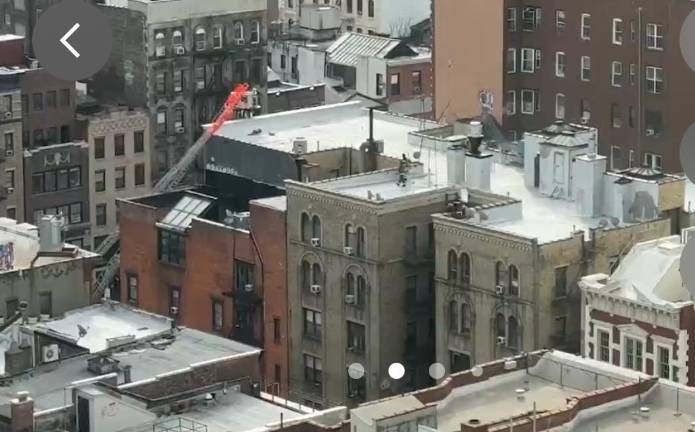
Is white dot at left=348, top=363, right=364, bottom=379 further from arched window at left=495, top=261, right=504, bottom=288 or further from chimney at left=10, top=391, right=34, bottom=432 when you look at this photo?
chimney at left=10, top=391, right=34, bottom=432

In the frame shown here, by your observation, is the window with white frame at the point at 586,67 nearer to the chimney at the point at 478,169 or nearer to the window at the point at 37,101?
the window at the point at 37,101

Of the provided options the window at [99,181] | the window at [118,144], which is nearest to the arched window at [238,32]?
the window at [118,144]

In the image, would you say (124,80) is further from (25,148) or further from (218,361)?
(218,361)

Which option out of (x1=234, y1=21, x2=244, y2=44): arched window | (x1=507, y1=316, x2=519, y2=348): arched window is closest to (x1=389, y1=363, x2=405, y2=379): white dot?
(x1=507, y1=316, x2=519, y2=348): arched window

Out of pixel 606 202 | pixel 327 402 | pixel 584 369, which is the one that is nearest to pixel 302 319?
pixel 327 402

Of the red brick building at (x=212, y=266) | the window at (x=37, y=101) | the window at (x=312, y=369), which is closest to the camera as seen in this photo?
the window at (x=312, y=369)

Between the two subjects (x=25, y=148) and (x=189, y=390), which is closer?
(x=189, y=390)

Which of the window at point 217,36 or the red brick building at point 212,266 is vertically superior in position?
the window at point 217,36
